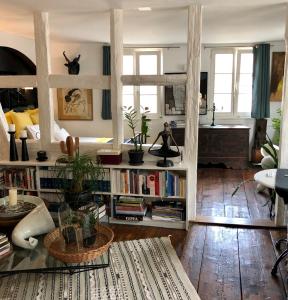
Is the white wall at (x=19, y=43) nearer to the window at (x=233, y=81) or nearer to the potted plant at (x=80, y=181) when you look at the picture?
the potted plant at (x=80, y=181)

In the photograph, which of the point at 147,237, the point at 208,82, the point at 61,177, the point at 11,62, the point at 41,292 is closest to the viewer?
the point at 41,292

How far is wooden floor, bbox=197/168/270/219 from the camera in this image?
3.82m

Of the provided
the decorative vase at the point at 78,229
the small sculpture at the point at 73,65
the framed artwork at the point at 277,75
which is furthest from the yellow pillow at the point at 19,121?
the framed artwork at the point at 277,75

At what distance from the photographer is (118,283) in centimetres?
246

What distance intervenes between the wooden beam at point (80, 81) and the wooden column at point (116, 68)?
0.36 ft

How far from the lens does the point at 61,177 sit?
343 cm

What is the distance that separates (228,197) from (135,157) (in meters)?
1.65

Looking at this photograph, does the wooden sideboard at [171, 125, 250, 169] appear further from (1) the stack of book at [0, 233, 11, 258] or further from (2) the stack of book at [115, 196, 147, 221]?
(1) the stack of book at [0, 233, 11, 258]

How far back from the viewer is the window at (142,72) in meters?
6.17

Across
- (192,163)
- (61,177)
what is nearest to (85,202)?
(61,177)

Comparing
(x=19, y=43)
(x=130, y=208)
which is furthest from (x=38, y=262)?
(x=19, y=43)

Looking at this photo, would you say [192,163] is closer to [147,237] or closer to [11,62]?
[147,237]

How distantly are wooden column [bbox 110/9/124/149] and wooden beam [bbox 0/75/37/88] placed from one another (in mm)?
895

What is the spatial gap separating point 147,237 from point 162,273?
653mm
